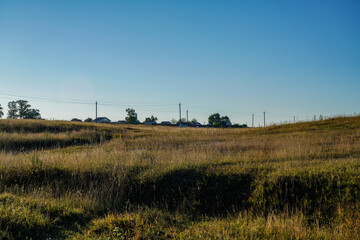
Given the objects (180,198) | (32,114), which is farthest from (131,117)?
(180,198)

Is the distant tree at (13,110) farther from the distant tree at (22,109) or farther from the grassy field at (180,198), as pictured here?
the grassy field at (180,198)

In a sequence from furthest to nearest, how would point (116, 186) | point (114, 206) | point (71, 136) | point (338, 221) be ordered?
point (71, 136)
point (116, 186)
point (114, 206)
point (338, 221)

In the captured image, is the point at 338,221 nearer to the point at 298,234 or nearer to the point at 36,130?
the point at 298,234

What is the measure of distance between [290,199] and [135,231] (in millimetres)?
4536

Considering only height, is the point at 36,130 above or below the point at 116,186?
above

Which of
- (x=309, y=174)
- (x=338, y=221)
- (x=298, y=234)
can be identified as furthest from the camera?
(x=309, y=174)

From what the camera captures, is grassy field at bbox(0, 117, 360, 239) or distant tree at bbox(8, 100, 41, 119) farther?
distant tree at bbox(8, 100, 41, 119)

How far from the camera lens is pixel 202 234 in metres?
5.38

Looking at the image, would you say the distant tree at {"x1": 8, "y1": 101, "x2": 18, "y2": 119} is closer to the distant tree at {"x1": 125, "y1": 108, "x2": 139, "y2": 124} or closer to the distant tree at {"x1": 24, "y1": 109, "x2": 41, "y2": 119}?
the distant tree at {"x1": 24, "y1": 109, "x2": 41, "y2": 119}

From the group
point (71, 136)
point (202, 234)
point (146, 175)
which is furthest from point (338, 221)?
point (71, 136)

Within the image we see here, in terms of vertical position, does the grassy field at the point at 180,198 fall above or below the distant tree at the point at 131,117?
below

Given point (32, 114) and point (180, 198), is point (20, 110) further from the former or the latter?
point (180, 198)

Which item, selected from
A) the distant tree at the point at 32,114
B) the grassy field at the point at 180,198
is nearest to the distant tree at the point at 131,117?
the distant tree at the point at 32,114

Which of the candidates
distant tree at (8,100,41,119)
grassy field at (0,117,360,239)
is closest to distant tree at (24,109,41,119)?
distant tree at (8,100,41,119)
